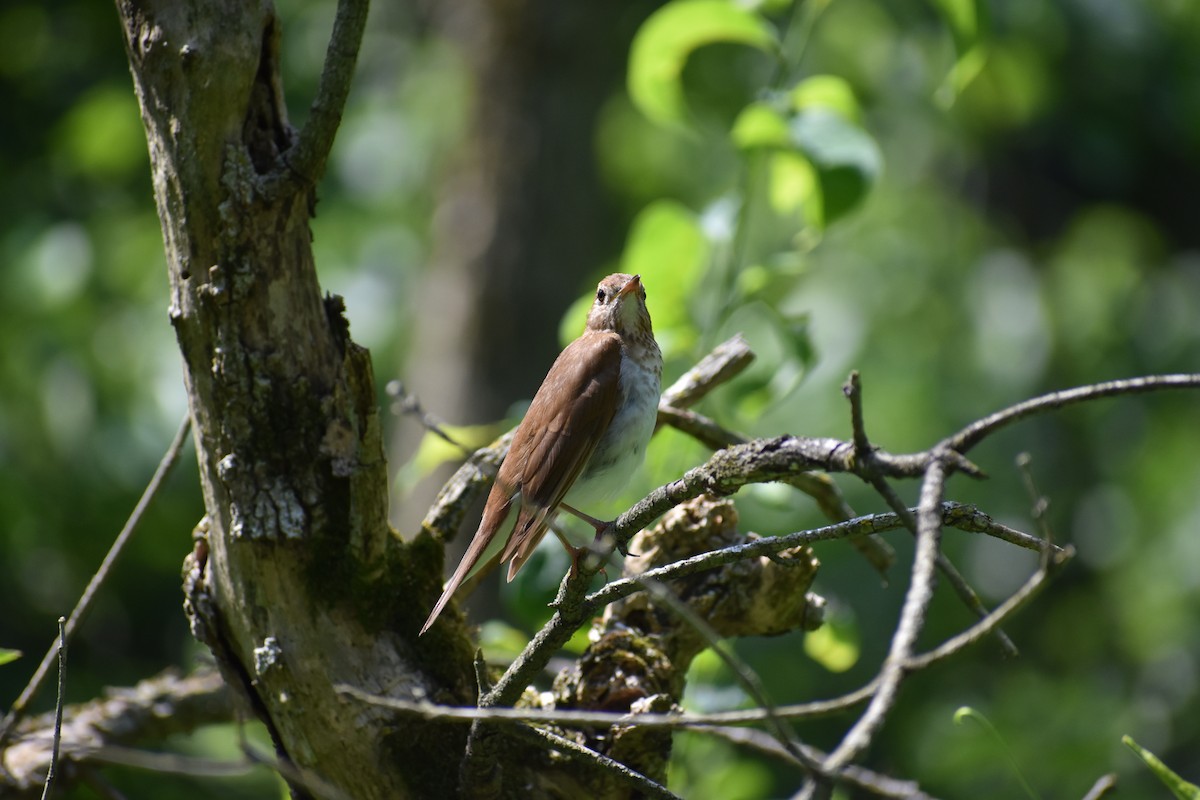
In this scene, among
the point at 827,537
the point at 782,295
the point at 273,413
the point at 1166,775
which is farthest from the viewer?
the point at 782,295

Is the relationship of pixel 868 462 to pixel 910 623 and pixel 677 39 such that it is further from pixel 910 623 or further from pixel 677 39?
pixel 677 39

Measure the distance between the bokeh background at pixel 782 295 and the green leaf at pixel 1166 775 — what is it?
3.55 m

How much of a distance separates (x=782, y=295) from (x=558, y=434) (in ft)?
8.23

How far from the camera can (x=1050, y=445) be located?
29.8 ft

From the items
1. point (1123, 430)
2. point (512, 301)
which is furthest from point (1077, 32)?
point (512, 301)

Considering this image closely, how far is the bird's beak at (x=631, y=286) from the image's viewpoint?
362 centimetres

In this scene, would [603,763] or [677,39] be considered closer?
[603,763]

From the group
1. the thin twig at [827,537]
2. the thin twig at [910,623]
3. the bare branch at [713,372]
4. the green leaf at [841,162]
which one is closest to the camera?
the thin twig at [910,623]

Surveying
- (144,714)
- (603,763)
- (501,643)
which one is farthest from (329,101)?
(144,714)

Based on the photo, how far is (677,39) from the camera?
11.6 feet

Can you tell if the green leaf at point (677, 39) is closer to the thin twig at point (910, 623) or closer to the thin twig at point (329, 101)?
the thin twig at point (329, 101)

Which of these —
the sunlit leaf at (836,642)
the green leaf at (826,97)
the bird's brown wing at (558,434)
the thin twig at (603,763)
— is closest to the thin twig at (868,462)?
the thin twig at (603,763)

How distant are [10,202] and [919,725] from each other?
6944 mm

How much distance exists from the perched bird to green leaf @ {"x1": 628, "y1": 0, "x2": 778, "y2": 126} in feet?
2.72
